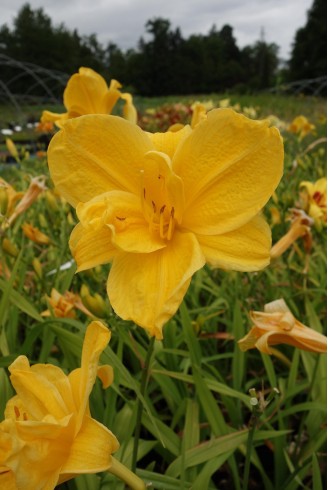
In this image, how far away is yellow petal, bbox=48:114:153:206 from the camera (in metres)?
0.67

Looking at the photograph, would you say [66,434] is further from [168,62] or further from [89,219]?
[168,62]

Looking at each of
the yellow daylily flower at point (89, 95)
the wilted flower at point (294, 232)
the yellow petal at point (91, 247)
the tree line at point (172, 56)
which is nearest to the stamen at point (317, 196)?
the wilted flower at point (294, 232)

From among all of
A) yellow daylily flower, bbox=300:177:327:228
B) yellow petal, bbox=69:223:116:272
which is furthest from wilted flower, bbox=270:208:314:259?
yellow petal, bbox=69:223:116:272

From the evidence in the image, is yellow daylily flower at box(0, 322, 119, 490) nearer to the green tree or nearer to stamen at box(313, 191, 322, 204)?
stamen at box(313, 191, 322, 204)

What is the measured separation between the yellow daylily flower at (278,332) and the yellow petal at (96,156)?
0.30 metres

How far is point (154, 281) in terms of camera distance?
0.63 metres

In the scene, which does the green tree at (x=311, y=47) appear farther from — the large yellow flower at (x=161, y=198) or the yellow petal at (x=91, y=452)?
the yellow petal at (x=91, y=452)

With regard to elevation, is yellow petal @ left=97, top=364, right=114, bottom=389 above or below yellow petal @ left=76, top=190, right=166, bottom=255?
below

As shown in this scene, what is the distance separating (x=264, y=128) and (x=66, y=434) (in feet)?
1.41

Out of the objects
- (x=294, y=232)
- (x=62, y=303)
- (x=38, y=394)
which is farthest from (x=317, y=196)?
(x=38, y=394)

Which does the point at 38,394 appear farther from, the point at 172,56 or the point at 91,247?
the point at 172,56

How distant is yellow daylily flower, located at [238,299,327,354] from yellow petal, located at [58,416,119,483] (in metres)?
0.31

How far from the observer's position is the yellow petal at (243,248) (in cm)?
63

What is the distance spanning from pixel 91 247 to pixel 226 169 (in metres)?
0.21
